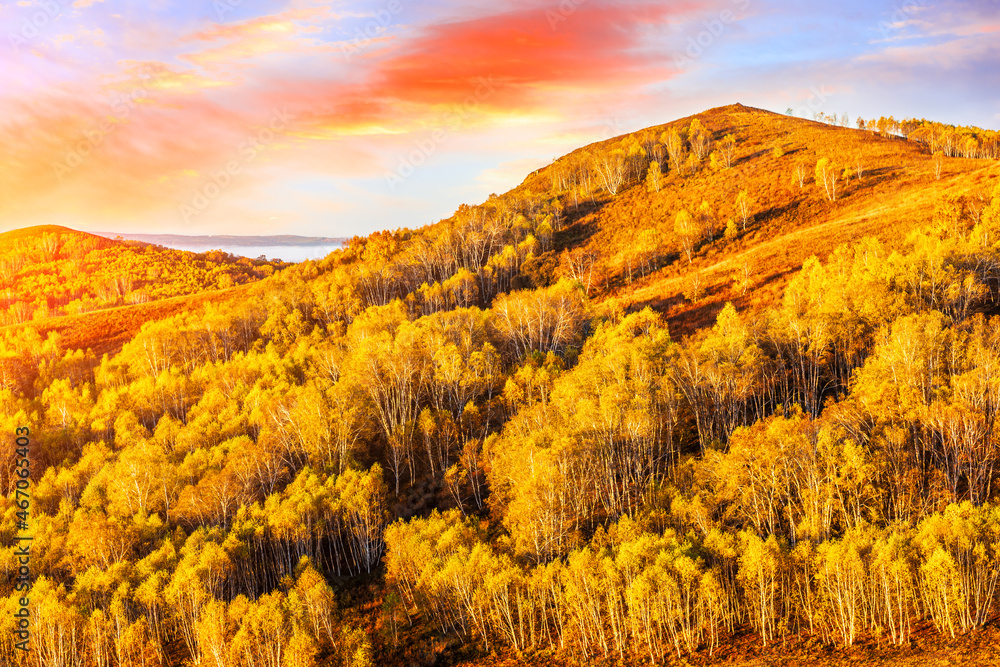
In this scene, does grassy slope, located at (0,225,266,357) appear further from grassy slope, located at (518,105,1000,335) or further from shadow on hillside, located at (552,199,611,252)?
grassy slope, located at (518,105,1000,335)

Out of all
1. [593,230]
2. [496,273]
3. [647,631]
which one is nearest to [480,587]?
[647,631]

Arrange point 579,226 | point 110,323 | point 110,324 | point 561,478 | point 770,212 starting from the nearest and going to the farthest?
point 561,478
point 770,212
point 110,324
point 110,323
point 579,226

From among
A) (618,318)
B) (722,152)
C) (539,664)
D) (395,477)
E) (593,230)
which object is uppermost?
(722,152)

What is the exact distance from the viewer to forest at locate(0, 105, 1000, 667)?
5203 centimetres

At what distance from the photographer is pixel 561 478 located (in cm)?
6209

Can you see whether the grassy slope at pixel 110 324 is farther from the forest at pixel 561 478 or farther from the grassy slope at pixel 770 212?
the grassy slope at pixel 770 212

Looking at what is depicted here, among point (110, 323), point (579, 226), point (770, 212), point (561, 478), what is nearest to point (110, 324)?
point (110, 323)

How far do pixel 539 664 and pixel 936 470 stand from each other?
137 feet

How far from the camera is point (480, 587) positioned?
56156mm

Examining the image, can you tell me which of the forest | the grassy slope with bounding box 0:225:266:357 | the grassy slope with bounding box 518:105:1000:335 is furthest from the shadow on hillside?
the grassy slope with bounding box 0:225:266:357

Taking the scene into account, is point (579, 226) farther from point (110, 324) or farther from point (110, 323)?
point (110, 323)

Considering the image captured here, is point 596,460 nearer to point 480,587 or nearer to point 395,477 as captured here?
point 480,587

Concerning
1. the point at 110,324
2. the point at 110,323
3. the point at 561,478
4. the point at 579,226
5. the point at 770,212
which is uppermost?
the point at 579,226

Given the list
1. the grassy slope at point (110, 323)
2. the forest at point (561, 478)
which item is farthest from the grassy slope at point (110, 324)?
the forest at point (561, 478)
